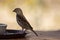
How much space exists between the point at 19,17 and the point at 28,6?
1900mm

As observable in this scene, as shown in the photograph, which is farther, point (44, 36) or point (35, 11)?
point (35, 11)

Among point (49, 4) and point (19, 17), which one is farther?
point (49, 4)

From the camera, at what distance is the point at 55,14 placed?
4184mm

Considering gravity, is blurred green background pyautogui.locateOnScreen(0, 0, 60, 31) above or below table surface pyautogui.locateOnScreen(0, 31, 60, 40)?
below

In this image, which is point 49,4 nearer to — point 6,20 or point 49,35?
point 6,20

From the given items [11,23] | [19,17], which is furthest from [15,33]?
[11,23]

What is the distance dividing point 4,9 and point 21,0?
0.91 ft

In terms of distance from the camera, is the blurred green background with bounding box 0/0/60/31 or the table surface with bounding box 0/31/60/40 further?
the blurred green background with bounding box 0/0/60/31

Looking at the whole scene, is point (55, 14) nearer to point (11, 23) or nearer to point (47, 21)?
point (47, 21)

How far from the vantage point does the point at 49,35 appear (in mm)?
2223

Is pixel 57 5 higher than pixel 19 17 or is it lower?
lower

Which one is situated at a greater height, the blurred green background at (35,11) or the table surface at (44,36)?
the table surface at (44,36)

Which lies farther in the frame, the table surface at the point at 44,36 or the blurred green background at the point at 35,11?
the blurred green background at the point at 35,11

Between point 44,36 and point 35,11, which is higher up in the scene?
point 44,36
